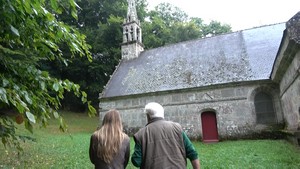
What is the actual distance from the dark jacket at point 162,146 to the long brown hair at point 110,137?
26cm

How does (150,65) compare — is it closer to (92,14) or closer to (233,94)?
(233,94)

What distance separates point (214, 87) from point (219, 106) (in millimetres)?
1164

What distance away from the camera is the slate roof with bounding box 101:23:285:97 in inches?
553

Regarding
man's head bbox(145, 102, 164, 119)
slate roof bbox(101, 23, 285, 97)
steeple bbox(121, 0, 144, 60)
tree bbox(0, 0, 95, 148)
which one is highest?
steeple bbox(121, 0, 144, 60)

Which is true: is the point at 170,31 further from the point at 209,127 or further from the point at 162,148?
the point at 162,148

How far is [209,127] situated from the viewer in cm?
1422

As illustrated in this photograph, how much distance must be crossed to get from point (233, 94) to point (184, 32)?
20299 mm

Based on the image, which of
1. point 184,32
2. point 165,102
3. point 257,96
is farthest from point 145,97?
point 184,32

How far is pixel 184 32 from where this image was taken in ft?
106

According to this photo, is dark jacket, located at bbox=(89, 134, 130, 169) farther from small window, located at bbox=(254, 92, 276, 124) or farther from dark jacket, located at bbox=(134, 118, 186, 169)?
small window, located at bbox=(254, 92, 276, 124)

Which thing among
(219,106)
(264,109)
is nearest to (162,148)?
(219,106)

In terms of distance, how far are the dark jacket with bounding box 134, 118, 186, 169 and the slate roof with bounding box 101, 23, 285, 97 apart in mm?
11558

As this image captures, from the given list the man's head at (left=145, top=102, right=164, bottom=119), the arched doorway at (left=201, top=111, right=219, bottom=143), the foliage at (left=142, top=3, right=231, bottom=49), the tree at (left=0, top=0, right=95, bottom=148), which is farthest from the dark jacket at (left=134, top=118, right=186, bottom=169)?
the foliage at (left=142, top=3, right=231, bottom=49)

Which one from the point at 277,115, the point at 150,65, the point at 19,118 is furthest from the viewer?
the point at 150,65
